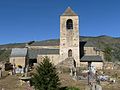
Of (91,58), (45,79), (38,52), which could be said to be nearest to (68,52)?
(91,58)

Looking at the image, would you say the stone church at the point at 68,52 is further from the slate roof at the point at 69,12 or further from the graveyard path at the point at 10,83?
the graveyard path at the point at 10,83

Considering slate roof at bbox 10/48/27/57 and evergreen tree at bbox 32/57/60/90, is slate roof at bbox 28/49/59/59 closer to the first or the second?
slate roof at bbox 10/48/27/57

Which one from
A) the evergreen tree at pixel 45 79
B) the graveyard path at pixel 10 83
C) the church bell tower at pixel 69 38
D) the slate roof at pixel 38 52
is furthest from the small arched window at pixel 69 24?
the evergreen tree at pixel 45 79

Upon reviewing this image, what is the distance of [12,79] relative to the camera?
48625mm

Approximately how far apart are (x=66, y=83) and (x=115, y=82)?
7827 millimetres

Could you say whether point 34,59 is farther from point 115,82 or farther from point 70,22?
point 115,82

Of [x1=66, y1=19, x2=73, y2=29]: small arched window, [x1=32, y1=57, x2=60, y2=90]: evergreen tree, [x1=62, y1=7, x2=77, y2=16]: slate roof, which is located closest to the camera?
[x1=32, y1=57, x2=60, y2=90]: evergreen tree

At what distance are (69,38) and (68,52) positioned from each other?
3.22m

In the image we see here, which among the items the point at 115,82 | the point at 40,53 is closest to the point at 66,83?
the point at 115,82

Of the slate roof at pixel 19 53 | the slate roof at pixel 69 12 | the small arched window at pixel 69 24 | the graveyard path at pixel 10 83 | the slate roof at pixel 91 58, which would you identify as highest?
the slate roof at pixel 69 12

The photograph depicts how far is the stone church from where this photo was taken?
224ft

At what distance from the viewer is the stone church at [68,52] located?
224 feet

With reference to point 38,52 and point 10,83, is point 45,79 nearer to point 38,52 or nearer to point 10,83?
point 10,83

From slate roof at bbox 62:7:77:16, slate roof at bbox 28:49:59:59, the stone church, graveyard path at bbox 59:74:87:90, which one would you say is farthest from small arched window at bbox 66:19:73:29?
graveyard path at bbox 59:74:87:90
